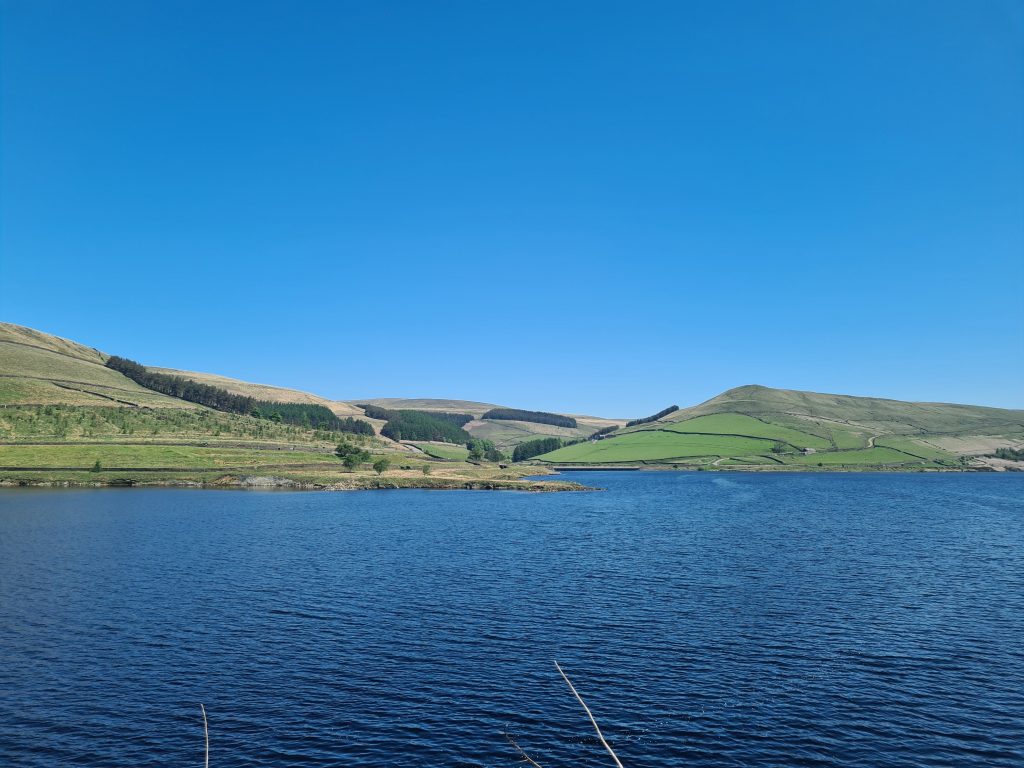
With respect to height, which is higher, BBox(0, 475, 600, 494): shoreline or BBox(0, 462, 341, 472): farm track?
BBox(0, 462, 341, 472): farm track

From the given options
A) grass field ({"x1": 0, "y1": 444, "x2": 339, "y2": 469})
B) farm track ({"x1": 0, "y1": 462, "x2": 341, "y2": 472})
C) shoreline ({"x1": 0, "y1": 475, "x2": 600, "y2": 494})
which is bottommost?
shoreline ({"x1": 0, "y1": 475, "x2": 600, "y2": 494})

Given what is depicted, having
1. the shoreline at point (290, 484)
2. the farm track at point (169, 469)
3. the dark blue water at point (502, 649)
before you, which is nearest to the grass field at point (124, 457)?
the farm track at point (169, 469)

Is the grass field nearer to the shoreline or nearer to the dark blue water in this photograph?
the shoreline

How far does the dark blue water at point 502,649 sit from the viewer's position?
2939cm

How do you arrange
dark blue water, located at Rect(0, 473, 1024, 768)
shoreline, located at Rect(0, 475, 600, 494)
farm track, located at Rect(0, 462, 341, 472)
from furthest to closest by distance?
farm track, located at Rect(0, 462, 341, 472) → shoreline, located at Rect(0, 475, 600, 494) → dark blue water, located at Rect(0, 473, 1024, 768)

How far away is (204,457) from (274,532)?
358 ft

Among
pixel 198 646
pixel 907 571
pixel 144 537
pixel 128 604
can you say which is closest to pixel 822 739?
pixel 198 646

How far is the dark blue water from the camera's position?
2939 centimetres

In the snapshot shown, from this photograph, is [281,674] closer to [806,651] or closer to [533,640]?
[533,640]

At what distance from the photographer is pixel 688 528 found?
329ft

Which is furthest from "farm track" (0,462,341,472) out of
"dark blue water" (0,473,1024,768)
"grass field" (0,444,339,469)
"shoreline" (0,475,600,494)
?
"dark blue water" (0,473,1024,768)

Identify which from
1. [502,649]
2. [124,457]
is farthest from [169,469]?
[502,649]

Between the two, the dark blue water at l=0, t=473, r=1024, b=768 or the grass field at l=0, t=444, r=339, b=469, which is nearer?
the dark blue water at l=0, t=473, r=1024, b=768

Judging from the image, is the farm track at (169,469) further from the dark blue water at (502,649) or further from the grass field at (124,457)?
the dark blue water at (502,649)
